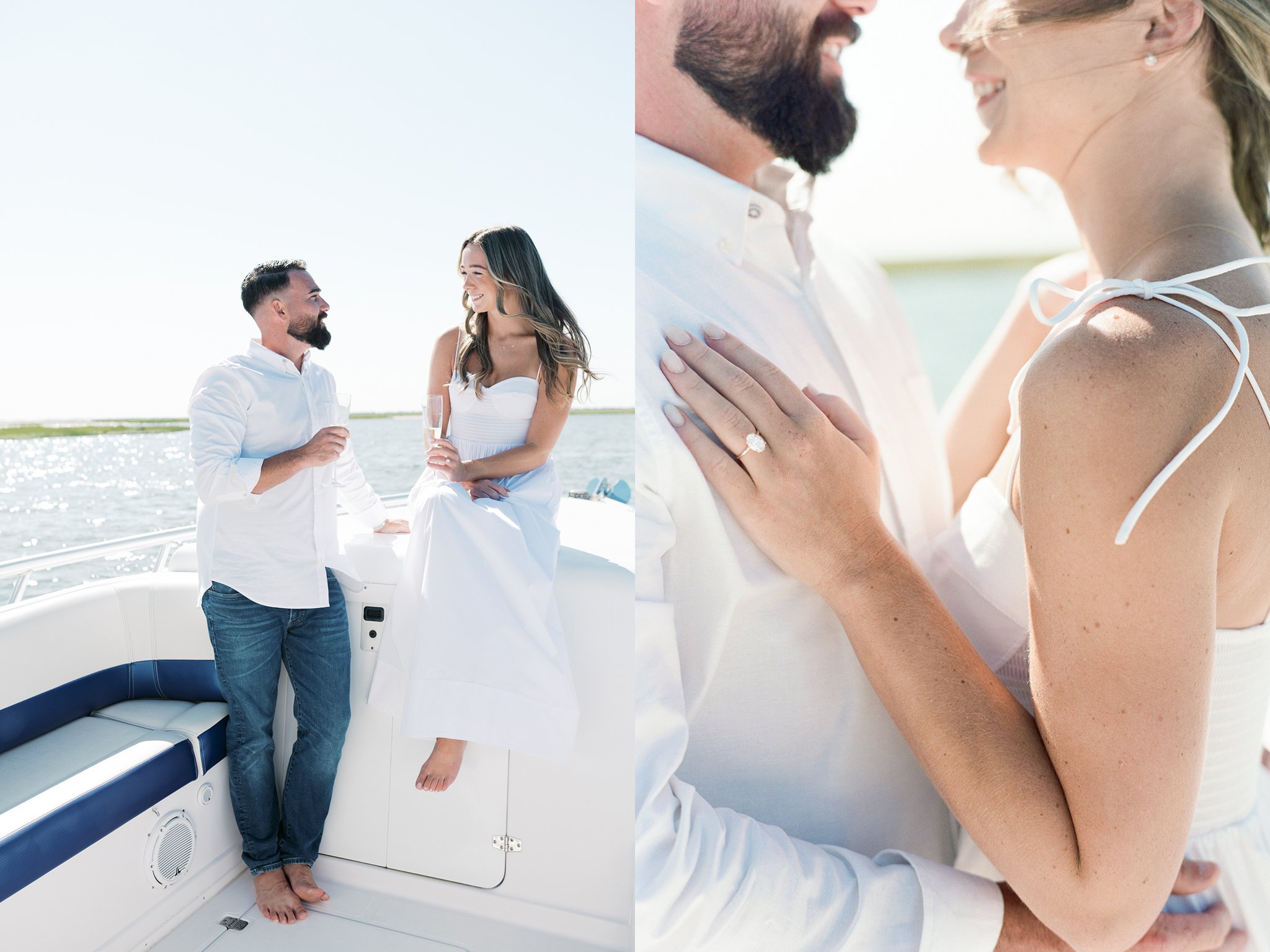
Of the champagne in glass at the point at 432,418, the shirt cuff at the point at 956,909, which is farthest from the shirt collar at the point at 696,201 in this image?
the champagne in glass at the point at 432,418

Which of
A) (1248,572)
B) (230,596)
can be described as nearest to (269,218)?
(230,596)

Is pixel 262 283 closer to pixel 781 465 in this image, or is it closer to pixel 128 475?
pixel 781 465

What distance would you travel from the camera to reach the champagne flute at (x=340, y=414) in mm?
2203

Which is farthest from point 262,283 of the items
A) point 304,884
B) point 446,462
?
point 304,884

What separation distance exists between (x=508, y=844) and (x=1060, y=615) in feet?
6.19

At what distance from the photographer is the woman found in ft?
6.22

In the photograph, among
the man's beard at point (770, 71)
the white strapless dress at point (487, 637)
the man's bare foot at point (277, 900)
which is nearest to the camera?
the man's beard at point (770, 71)

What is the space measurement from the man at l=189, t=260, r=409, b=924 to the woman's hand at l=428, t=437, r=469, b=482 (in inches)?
9.5

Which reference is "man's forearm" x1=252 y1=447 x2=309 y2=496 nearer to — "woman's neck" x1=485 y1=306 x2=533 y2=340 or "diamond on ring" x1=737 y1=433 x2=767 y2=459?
"woman's neck" x1=485 y1=306 x2=533 y2=340

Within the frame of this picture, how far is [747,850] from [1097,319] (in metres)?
0.51

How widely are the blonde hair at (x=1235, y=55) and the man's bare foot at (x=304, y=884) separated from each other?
2493 mm

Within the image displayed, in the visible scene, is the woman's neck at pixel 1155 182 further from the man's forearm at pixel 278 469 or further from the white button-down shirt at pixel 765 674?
the man's forearm at pixel 278 469

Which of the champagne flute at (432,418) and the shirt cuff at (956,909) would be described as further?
the champagne flute at (432,418)

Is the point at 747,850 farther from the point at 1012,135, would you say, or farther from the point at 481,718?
the point at 481,718
